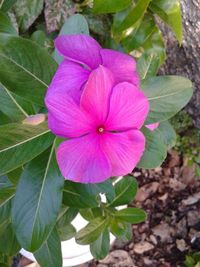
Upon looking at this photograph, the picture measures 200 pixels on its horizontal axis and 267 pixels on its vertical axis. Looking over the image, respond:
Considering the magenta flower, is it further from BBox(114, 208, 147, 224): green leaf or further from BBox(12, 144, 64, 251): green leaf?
BBox(114, 208, 147, 224): green leaf

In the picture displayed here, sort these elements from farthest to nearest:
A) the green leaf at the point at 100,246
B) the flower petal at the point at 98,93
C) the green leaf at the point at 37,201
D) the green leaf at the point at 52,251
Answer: the green leaf at the point at 100,246 → the green leaf at the point at 52,251 → the green leaf at the point at 37,201 → the flower petal at the point at 98,93

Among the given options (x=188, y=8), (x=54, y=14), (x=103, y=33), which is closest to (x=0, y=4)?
(x=54, y=14)

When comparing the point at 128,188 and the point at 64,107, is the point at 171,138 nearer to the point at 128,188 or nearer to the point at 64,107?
the point at 128,188

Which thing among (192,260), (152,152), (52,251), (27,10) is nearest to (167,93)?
(152,152)

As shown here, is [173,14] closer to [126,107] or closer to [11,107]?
[11,107]

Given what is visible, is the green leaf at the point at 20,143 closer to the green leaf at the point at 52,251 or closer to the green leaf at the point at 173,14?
the green leaf at the point at 52,251

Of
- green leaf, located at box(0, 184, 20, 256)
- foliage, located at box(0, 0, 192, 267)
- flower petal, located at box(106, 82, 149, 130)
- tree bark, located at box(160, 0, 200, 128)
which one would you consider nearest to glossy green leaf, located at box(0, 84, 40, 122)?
foliage, located at box(0, 0, 192, 267)

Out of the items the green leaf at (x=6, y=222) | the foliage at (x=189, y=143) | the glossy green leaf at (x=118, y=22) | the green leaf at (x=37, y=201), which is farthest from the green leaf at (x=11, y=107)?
the foliage at (x=189, y=143)
